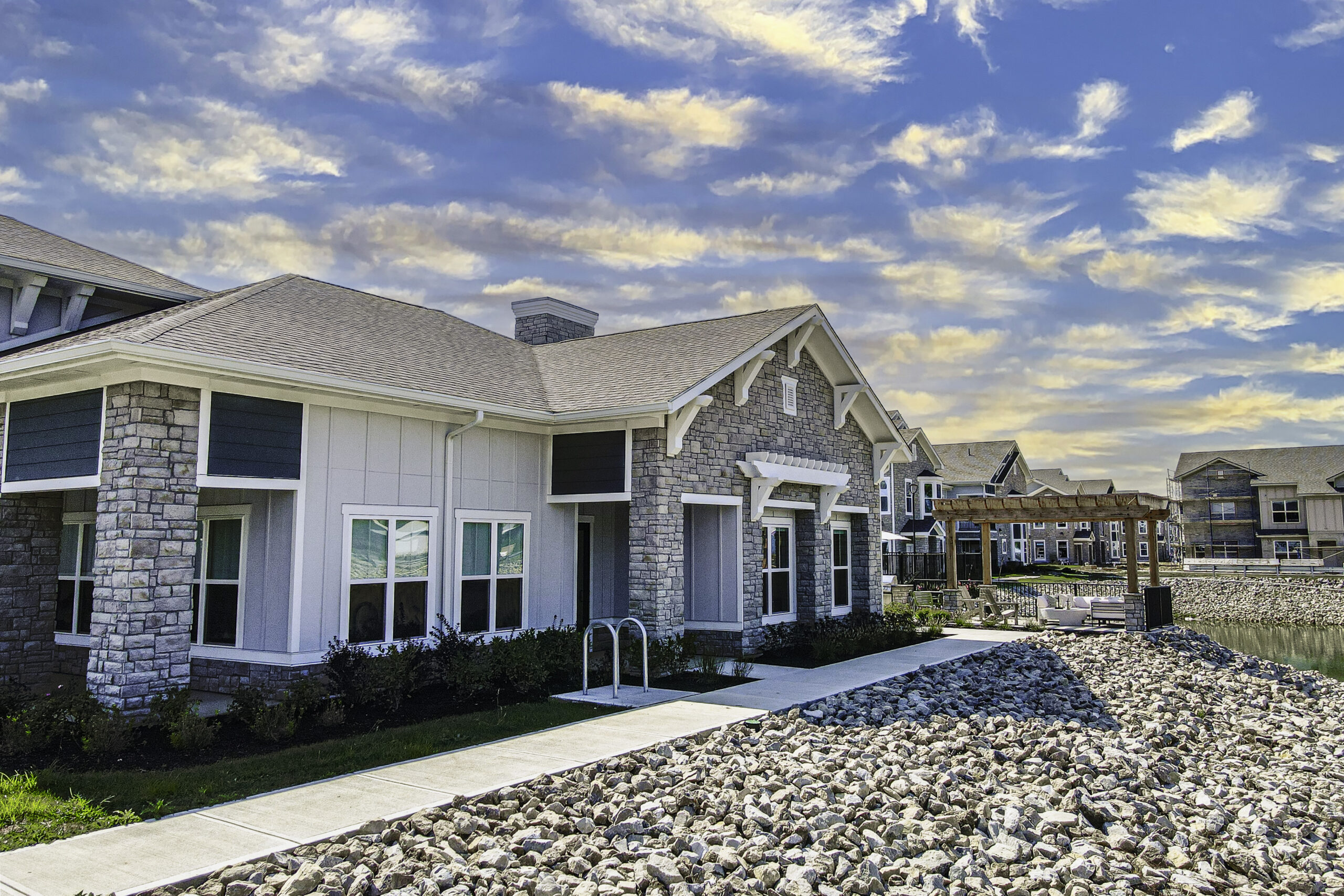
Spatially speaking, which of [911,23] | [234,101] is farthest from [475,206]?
[911,23]

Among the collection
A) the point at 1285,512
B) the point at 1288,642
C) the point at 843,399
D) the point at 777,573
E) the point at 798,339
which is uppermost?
the point at 798,339

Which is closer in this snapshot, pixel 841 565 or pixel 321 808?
pixel 321 808

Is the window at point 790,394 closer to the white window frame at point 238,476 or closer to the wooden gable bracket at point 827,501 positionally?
the wooden gable bracket at point 827,501

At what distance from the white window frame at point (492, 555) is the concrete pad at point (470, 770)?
3.96 m

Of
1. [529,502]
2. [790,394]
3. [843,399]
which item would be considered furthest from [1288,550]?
[529,502]

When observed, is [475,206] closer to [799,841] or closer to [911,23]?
[911,23]

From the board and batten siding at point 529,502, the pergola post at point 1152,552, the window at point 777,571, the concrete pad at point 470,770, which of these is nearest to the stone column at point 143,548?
the concrete pad at point 470,770

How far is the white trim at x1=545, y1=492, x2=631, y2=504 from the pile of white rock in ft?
97.4

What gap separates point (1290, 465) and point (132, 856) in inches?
2658

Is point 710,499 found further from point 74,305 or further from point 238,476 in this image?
point 74,305

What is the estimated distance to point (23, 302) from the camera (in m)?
11.8

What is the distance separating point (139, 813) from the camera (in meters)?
5.63

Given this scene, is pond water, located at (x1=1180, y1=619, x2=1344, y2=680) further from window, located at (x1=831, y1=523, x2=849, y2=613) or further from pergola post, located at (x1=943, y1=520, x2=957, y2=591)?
window, located at (x1=831, y1=523, x2=849, y2=613)

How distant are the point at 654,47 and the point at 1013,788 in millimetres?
10686
